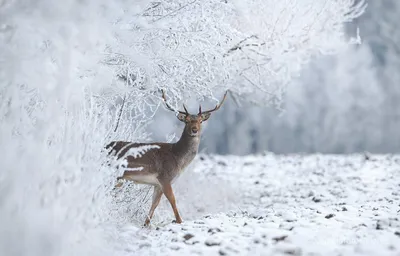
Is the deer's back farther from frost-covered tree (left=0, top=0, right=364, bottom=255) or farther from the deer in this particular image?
frost-covered tree (left=0, top=0, right=364, bottom=255)

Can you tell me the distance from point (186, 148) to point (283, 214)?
1.47m

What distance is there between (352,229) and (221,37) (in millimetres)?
3694

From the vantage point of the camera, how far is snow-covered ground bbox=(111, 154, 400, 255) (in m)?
5.52

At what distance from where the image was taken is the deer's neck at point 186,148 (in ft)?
24.2

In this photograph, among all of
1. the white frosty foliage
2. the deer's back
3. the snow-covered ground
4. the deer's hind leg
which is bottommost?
the snow-covered ground

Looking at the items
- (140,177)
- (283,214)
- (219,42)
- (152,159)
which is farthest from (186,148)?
(219,42)

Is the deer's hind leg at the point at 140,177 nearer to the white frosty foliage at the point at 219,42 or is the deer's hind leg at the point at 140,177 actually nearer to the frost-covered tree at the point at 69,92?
the frost-covered tree at the point at 69,92

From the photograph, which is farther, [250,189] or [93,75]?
[250,189]

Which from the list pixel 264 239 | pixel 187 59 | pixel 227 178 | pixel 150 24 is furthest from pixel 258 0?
pixel 227 178

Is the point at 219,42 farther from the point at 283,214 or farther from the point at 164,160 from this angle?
the point at 283,214

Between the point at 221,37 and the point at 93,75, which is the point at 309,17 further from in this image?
the point at 93,75

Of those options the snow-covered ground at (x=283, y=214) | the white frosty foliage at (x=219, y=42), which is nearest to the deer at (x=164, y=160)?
the snow-covered ground at (x=283, y=214)

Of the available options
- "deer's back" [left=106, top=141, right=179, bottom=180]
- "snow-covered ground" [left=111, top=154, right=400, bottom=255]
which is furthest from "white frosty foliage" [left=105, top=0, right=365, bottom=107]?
"snow-covered ground" [left=111, top=154, right=400, bottom=255]

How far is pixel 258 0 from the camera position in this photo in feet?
31.7
